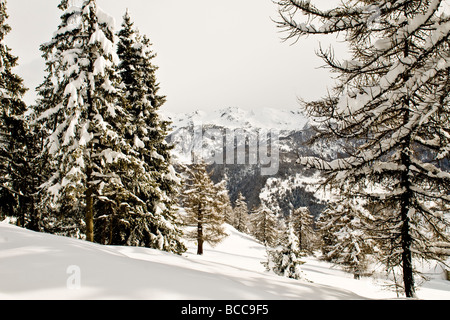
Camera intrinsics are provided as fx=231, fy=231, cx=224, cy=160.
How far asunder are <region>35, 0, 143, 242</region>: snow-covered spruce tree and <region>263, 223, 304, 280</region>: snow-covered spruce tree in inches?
376

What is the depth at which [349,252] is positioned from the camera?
2120 cm

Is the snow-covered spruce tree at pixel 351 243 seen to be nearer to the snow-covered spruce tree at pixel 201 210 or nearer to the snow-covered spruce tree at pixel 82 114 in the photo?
the snow-covered spruce tree at pixel 201 210

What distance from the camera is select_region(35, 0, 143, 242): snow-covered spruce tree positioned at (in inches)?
324

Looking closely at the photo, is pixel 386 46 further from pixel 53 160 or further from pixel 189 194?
pixel 189 194

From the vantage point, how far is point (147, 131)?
44.4ft

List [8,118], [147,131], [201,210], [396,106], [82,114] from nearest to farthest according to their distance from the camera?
[396,106], [82,114], [8,118], [147,131], [201,210]

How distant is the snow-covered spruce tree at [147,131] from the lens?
500 inches

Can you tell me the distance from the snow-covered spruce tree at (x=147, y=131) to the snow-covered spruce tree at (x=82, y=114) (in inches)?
112

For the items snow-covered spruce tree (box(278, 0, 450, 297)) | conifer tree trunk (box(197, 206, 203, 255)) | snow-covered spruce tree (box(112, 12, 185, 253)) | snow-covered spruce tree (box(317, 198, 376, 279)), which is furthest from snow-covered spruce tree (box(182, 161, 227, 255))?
snow-covered spruce tree (box(278, 0, 450, 297))

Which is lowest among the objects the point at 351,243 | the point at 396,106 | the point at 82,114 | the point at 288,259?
the point at 351,243

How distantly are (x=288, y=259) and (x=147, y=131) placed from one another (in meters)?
11.2

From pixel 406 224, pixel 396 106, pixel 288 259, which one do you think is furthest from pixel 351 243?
pixel 396 106

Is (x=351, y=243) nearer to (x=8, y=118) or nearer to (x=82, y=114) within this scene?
(x=82, y=114)
